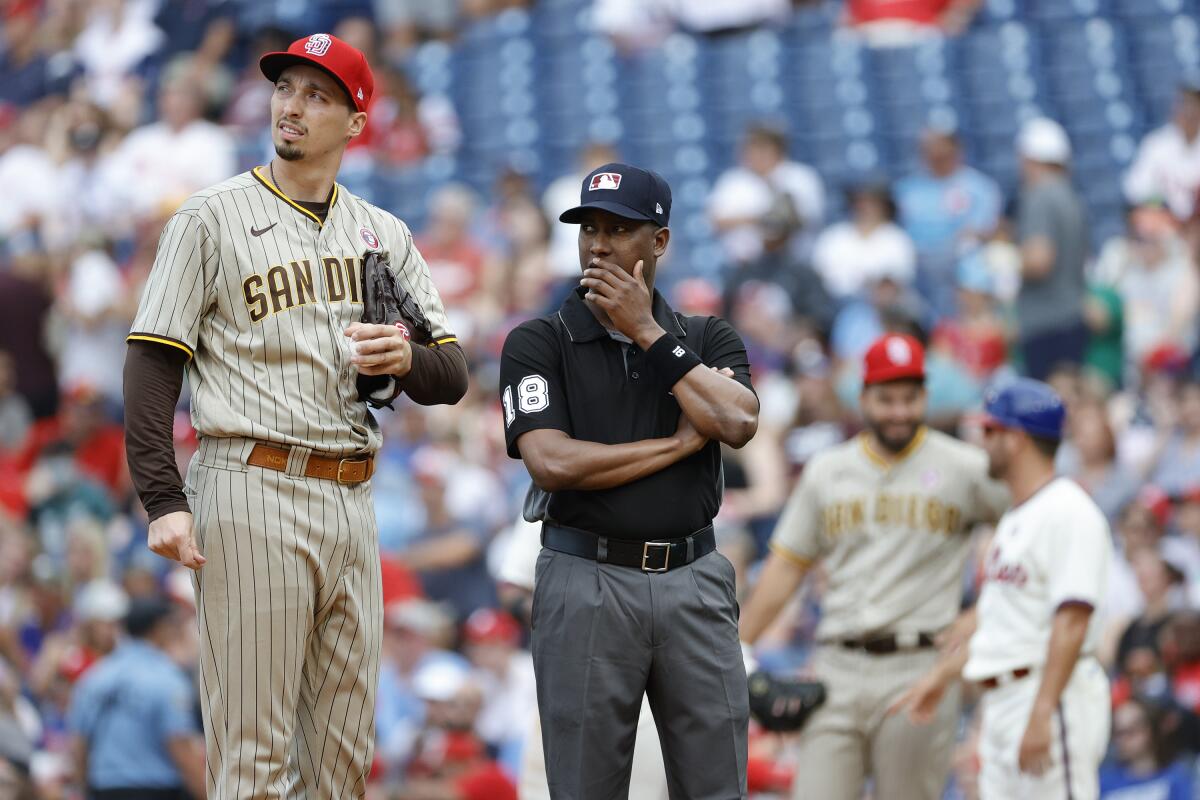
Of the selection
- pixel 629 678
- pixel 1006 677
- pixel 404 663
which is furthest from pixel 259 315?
pixel 404 663

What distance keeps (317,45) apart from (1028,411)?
3.01 m

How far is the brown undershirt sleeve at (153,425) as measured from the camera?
14.1 feet

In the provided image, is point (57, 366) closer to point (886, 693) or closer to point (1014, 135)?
point (1014, 135)

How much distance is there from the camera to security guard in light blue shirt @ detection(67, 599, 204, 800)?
830cm

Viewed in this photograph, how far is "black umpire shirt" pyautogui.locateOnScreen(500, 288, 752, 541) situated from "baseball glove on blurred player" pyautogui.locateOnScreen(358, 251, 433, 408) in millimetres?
303

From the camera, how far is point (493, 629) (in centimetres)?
944

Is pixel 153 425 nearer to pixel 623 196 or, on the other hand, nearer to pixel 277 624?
pixel 277 624

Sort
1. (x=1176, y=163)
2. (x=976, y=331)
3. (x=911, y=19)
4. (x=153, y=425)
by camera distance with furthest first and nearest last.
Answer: (x=911, y=19) → (x=1176, y=163) → (x=976, y=331) → (x=153, y=425)

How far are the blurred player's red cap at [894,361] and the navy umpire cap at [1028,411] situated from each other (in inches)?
12.3

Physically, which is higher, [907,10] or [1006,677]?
[907,10]

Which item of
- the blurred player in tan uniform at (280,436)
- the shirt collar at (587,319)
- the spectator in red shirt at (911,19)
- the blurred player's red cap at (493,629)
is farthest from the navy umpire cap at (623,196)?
the spectator in red shirt at (911,19)

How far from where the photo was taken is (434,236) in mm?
13961

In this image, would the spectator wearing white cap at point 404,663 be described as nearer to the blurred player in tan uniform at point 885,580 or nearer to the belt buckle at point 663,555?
the blurred player in tan uniform at point 885,580

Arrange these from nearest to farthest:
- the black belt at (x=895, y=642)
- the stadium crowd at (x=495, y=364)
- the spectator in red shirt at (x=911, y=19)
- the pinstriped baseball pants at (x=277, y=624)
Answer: the pinstriped baseball pants at (x=277, y=624) → the black belt at (x=895, y=642) → the stadium crowd at (x=495, y=364) → the spectator in red shirt at (x=911, y=19)
